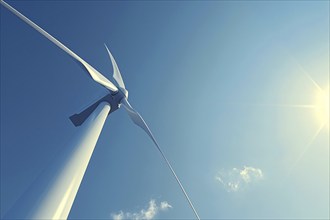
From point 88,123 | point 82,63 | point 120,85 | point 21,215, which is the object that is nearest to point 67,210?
point 21,215

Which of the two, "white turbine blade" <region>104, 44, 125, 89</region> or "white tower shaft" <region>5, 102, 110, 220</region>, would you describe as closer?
"white tower shaft" <region>5, 102, 110, 220</region>

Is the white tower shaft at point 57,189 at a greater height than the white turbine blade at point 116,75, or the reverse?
the white turbine blade at point 116,75

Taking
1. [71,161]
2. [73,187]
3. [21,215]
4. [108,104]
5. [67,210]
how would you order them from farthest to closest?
[108,104]
[71,161]
[73,187]
[67,210]
[21,215]

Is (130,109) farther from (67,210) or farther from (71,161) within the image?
(67,210)

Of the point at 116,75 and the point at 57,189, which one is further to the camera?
the point at 116,75

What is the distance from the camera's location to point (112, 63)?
94.1ft

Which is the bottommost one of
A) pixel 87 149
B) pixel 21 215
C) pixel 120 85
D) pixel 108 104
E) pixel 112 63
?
pixel 21 215

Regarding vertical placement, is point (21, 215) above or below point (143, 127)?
below

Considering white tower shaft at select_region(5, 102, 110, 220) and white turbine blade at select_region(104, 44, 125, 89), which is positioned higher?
white turbine blade at select_region(104, 44, 125, 89)

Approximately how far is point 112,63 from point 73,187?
19813 millimetres

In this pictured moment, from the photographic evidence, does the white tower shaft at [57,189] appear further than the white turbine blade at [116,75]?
No

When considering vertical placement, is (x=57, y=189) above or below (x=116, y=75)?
below

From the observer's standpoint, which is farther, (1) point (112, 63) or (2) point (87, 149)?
(1) point (112, 63)

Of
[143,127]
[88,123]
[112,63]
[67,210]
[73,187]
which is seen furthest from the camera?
[112,63]
